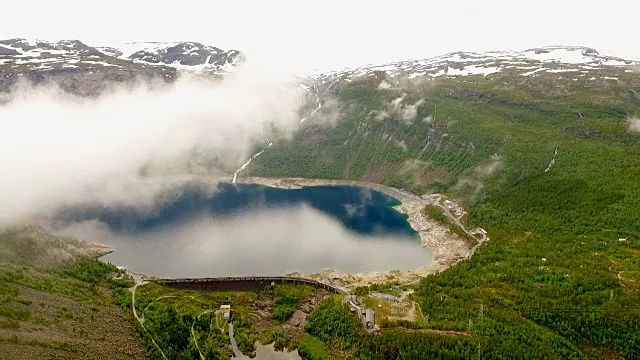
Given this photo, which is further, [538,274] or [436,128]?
[436,128]

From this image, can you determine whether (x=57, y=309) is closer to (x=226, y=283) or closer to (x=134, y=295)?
(x=134, y=295)

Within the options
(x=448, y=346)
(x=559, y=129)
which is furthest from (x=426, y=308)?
(x=559, y=129)

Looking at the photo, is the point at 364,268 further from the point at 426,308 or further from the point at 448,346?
the point at 448,346

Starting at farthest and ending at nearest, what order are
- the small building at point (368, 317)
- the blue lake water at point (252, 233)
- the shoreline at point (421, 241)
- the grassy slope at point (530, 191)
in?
the blue lake water at point (252, 233), the shoreline at point (421, 241), the small building at point (368, 317), the grassy slope at point (530, 191)

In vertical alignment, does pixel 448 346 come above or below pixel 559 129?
below

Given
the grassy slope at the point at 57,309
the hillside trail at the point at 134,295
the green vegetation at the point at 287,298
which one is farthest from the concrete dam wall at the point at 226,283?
the grassy slope at the point at 57,309

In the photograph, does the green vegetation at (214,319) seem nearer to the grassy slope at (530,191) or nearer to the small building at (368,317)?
the small building at (368,317)
